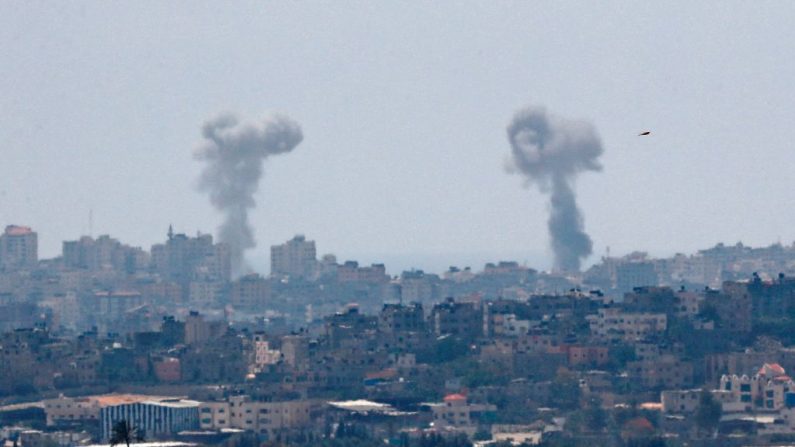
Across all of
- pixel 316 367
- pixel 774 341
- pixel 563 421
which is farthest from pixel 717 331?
pixel 563 421

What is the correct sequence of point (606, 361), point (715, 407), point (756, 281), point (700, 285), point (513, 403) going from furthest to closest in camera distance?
point (700, 285), point (756, 281), point (606, 361), point (513, 403), point (715, 407)

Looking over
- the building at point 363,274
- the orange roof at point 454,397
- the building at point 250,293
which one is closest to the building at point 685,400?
the orange roof at point 454,397

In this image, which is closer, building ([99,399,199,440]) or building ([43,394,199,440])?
building ([99,399,199,440])

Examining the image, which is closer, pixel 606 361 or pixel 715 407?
pixel 715 407

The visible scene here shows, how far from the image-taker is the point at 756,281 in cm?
11094

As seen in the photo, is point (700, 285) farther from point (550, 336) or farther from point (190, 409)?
point (190, 409)

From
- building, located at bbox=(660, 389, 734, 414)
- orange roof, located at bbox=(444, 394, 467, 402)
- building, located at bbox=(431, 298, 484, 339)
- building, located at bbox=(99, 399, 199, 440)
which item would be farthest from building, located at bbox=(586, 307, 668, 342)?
building, located at bbox=(99, 399, 199, 440)

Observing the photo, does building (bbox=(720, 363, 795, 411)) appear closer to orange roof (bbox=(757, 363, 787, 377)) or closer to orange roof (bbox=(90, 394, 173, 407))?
orange roof (bbox=(757, 363, 787, 377))

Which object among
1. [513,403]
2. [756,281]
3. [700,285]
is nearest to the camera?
[513,403]

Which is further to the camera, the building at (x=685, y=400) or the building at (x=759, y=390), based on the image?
the building at (x=759, y=390)

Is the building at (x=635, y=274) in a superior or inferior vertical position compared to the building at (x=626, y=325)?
superior

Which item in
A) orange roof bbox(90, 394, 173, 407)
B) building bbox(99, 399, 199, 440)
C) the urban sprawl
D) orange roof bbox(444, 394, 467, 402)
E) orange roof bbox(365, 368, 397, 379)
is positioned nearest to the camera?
the urban sprawl

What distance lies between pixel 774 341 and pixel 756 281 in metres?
8.49

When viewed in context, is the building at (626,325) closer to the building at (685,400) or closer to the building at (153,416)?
the building at (685,400)
